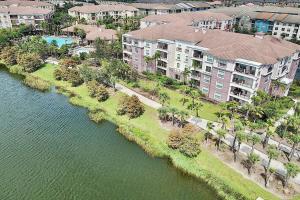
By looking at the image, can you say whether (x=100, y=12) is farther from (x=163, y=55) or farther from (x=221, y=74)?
(x=221, y=74)

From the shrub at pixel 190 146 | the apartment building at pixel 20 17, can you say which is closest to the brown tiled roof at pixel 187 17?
the apartment building at pixel 20 17

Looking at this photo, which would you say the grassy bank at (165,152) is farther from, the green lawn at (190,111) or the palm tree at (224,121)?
the palm tree at (224,121)

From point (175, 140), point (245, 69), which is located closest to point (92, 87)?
point (175, 140)

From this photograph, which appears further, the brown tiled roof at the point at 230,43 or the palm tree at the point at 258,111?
the brown tiled roof at the point at 230,43

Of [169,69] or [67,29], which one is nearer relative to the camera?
[169,69]

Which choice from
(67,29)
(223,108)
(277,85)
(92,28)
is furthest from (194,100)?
(67,29)

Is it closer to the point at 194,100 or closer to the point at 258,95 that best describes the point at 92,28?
the point at 194,100
